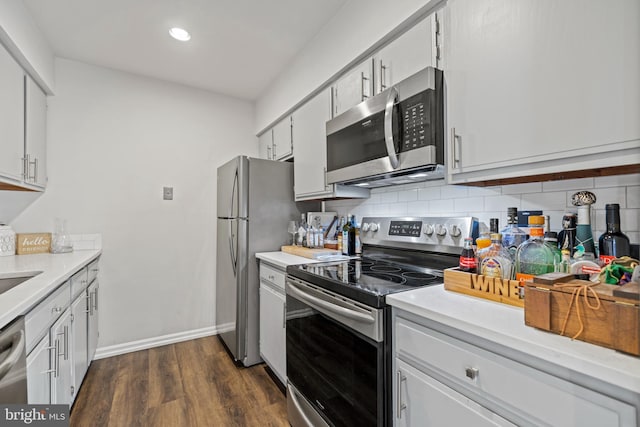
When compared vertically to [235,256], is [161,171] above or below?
above

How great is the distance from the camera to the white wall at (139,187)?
8.16 feet

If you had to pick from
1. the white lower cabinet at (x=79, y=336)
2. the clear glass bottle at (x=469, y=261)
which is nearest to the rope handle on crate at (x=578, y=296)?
the clear glass bottle at (x=469, y=261)

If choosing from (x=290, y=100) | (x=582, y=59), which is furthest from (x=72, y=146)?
(x=582, y=59)

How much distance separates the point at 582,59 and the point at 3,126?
2.77m

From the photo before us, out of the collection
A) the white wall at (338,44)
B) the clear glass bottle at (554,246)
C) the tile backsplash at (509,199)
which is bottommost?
the clear glass bottle at (554,246)

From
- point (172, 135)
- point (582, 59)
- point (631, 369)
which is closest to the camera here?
point (631, 369)

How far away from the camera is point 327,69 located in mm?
2061

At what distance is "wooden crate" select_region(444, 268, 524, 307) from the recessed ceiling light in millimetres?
2338

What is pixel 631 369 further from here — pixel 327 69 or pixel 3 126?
pixel 3 126

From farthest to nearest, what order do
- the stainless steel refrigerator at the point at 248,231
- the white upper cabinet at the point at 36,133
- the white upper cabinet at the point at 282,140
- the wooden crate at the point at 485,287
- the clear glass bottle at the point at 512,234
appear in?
the white upper cabinet at the point at 282,140 < the stainless steel refrigerator at the point at 248,231 < the white upper cabinet at the point at 36,133 < the clear glass bottle at the point at 512,234 < the wooden crate at the point at 485,287

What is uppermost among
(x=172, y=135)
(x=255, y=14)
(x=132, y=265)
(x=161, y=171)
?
(x=255, y=14)

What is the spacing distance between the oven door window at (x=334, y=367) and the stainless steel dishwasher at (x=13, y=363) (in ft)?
3.61

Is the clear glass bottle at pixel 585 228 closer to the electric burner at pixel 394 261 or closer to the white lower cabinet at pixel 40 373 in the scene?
the electric burner at pixel 394 261

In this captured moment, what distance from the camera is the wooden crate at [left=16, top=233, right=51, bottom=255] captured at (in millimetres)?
2209
